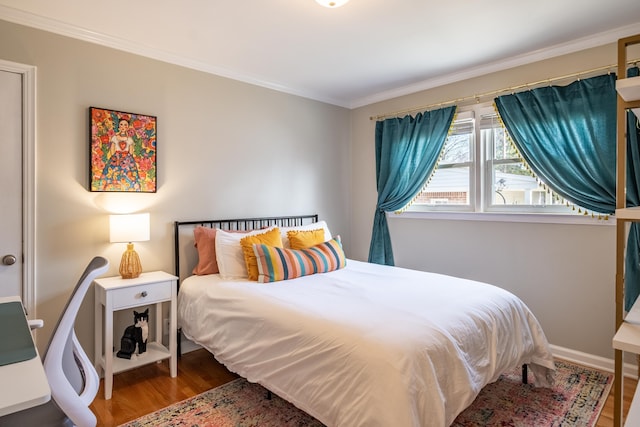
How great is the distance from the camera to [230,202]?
353cm

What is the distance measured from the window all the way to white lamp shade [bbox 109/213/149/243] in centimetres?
282

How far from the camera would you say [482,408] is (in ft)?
7.52

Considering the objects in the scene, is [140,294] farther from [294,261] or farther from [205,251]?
[294,261]

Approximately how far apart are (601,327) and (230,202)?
11.0ft

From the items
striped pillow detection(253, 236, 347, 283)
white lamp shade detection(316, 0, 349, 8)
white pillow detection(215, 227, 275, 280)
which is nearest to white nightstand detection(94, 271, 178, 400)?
white pillow detection(215, 227, 275, 280)

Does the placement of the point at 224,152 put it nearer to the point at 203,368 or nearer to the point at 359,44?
the point at 359,44

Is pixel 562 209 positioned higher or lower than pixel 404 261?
higher

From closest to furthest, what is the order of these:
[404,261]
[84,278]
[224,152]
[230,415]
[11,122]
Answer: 1. [84,278]
2. [230,415]
3. [11,122]
4. [224,152]
5. [404,261]

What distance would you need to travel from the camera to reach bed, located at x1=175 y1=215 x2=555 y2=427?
1603 mm

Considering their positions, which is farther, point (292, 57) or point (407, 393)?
point (292, 57)

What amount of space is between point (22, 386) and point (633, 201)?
3506 mm

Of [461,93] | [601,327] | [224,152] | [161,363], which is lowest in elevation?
[161,363]

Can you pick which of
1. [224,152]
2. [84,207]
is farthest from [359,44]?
[84,207]

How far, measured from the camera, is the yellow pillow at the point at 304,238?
3.26 m
